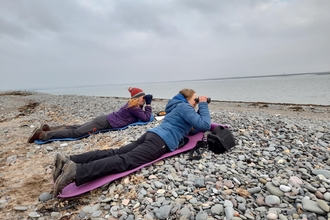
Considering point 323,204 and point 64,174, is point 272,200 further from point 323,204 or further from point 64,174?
point 64,174

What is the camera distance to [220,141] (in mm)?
4551

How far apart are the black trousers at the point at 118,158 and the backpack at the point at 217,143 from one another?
765 millimetres

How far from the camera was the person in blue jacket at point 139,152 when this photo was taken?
347 centimetres

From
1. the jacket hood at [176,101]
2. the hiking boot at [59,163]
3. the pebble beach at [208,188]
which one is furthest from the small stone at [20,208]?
the jacket hood at [176,101]

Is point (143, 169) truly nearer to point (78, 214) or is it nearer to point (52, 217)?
point (78, 214)

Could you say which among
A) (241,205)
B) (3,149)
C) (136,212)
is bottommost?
(3,149)

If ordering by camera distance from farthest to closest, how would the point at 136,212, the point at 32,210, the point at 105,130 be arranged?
the point at 105,130, the point at 32,210, the point at 136,212

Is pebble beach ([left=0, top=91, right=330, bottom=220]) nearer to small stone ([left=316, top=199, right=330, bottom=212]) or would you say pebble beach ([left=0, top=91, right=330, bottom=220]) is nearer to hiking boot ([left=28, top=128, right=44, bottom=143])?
small stone ([left=316, top=199, right=330, bottom=212])

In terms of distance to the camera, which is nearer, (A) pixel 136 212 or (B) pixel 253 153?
(A) pixel 136 212

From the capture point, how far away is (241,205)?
284 centimetres

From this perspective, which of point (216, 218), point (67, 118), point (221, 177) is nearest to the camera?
point (216, 218)

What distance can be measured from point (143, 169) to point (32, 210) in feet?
6.02

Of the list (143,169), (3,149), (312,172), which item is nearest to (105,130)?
(3,149)

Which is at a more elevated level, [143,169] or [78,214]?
[143,169]
